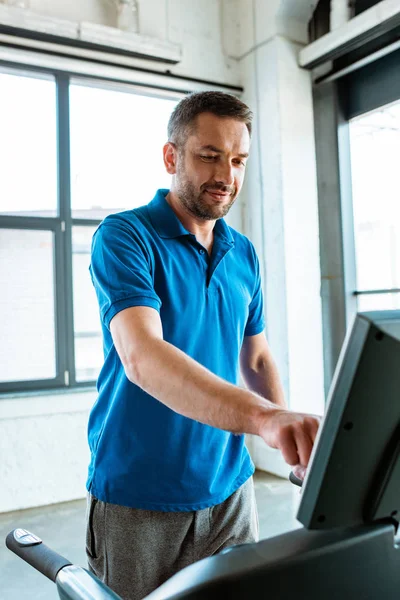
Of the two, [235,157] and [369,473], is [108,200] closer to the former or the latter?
[235,157]

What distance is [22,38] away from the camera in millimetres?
3424

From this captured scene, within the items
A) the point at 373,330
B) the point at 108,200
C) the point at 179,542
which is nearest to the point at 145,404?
the point at 179,542

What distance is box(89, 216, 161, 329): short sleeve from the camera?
1.05 m

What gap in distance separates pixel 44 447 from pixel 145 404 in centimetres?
263

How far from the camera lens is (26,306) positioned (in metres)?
3.57

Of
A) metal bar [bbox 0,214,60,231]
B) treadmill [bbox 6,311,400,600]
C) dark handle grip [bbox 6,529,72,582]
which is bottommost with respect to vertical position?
dark handle grip [bbox 6,529,72,582]

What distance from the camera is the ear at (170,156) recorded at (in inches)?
54.7

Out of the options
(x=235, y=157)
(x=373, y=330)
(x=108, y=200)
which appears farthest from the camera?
(x=108, y=200)

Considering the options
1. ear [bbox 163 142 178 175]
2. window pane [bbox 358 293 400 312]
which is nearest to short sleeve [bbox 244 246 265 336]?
ear [bbox 163 142 178 175]

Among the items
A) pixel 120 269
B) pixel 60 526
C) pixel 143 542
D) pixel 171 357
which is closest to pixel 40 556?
pixel 143 542

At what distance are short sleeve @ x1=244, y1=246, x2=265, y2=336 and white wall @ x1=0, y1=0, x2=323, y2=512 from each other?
2381 millimetres

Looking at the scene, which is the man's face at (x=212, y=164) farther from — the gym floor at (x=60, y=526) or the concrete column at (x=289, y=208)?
the concrete column at (x=289, y=208)

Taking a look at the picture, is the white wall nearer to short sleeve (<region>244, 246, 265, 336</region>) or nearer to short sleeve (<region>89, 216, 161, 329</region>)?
short sleeve (<region>244, 246, 265, 336</region>)

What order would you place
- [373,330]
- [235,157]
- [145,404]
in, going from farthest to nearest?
[235,157]
[145,404]
[373,330]
